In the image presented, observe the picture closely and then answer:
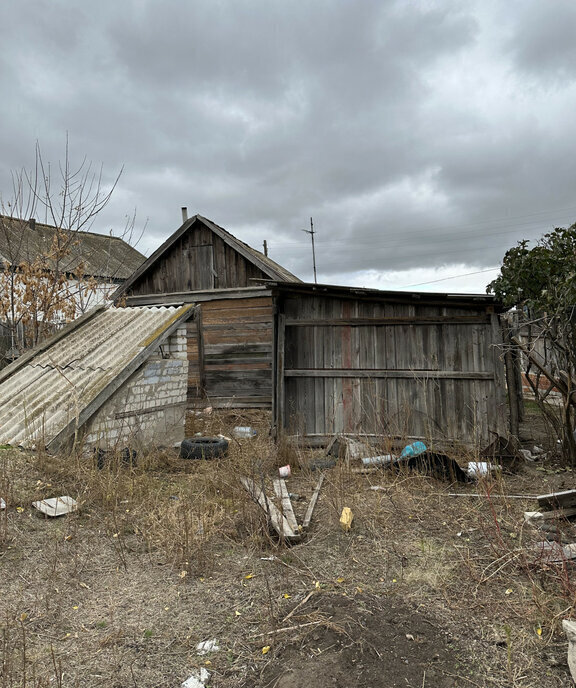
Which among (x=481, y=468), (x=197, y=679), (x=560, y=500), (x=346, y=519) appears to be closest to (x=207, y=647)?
(x=197, y=679)

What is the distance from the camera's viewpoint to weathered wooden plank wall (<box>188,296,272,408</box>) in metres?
12.0

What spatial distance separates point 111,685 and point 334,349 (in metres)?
6.60

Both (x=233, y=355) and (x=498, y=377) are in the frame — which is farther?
(x=233, y=355)

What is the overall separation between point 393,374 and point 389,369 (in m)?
0.12

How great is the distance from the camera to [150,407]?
7918 mm

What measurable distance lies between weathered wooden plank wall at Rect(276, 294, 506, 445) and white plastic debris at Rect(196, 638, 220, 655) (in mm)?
4875

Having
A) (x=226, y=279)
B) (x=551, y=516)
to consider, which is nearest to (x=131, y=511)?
(x=551, y=516)

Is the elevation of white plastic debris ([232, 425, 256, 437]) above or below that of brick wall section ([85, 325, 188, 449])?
below

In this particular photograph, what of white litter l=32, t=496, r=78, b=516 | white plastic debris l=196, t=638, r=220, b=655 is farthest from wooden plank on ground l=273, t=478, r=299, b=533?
white litter l=32, t=496, r=78, b=516

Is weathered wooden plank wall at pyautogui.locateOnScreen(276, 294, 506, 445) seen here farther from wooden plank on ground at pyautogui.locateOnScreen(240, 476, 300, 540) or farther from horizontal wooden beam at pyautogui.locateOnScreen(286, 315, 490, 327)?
wooden plank on ground at pyautogui.locateOnScreen(240, 476, 300, 540)

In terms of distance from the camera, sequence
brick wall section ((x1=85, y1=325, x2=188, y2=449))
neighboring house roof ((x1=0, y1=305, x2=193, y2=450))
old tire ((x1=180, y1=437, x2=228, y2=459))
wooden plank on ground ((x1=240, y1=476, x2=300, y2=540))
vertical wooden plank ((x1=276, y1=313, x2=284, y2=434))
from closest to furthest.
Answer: wooden plank on ground ((x1=240, y1=476, x2=300, y2=540)), neighboring house roof ((x1=0, y1=305, x2=193, y2=450)), brick wall section ((x1=85, y1=325, x2=188, y2=449)), old tire ((x1=180, y1=437, x2=228, y2=459)), vertical wooden plank ((x1=276, y1=313, x2=284, y2=434))

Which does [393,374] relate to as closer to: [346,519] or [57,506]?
[346,519]

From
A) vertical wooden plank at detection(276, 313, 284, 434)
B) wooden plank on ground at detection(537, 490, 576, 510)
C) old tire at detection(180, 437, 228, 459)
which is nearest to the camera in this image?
wooden plank on ground at detection(537, 490, 576, 510)

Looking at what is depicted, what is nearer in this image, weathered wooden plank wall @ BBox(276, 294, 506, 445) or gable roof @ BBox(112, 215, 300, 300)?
weathered wooden plank wall @ BBox(276, 294, 506, 445)
